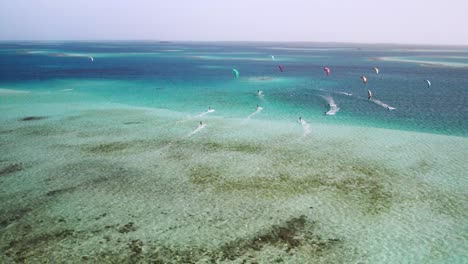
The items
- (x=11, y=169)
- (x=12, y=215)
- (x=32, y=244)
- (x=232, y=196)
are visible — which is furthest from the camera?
(x=11, y=169)

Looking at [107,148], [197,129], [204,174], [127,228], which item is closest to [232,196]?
[204,174]

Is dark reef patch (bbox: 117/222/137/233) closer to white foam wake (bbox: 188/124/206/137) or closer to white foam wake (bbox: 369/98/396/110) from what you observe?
white foam wake (bbox: 188/124/206/137)

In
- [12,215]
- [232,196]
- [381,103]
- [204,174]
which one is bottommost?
[12,215]

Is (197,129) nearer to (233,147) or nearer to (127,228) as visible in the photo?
(233,147)

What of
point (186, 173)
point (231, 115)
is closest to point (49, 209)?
point (186, 173)

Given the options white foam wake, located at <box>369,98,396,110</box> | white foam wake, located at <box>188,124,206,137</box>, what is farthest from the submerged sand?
white foam wake, located at <box>369,98,396,110</box>
